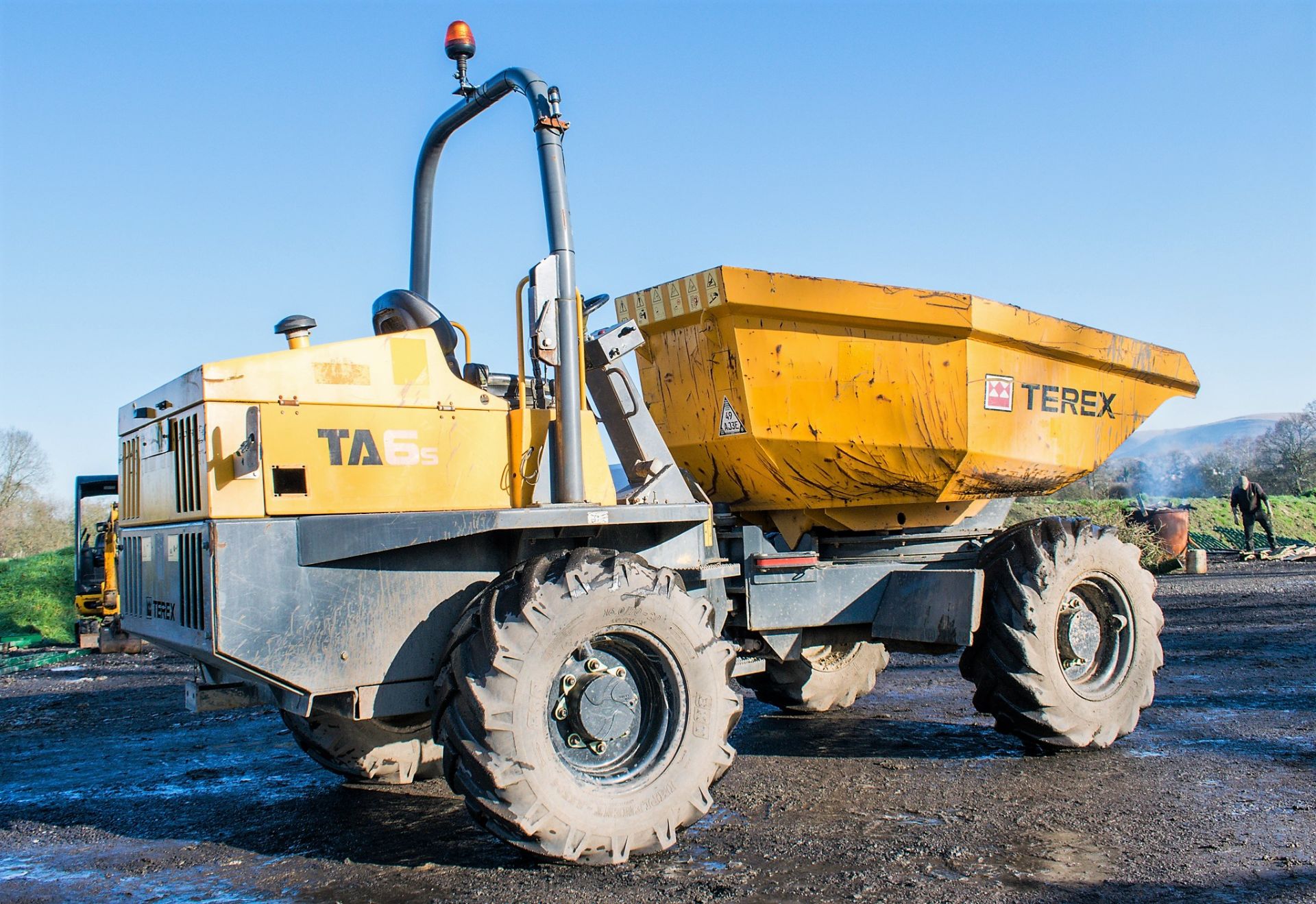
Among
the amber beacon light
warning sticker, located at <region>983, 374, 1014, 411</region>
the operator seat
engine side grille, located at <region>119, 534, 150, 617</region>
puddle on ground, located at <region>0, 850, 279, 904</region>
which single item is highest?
the amber beacon light

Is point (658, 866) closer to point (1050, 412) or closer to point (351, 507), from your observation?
point (351, 507)

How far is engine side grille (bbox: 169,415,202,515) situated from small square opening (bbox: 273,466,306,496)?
29 centimetres

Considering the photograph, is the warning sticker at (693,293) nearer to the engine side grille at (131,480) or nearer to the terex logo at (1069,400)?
the terex logo at (1069,400)

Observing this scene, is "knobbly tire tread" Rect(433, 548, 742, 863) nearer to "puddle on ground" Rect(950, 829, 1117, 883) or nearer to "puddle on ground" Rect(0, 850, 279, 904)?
"puddle on ground" Rect(0, 850, 279, 904)

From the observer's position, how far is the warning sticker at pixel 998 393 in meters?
6.14

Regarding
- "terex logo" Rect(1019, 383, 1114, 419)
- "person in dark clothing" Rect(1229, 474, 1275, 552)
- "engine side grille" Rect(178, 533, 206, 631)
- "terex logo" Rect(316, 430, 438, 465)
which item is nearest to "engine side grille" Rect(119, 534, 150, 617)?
"engine side grille" Rect(178, 533, 206, 631)

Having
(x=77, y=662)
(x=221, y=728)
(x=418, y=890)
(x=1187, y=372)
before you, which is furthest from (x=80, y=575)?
(x=1187, y=372)

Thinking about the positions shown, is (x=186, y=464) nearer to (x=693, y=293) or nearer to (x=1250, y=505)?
(x=693, y=293)

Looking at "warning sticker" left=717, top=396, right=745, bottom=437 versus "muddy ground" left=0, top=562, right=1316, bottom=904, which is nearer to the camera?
"muddy ground" left=0, top=562, right=1316, bottom=904

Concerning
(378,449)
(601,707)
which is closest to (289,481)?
(378,449)

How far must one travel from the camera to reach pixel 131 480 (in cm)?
491

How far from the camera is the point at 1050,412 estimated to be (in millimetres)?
6613

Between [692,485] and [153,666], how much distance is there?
8.20 meters

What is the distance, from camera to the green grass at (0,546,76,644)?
15.4 metres
